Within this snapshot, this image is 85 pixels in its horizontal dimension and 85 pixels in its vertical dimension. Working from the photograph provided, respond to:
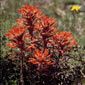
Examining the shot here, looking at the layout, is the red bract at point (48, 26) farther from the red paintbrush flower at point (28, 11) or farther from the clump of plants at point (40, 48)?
the red paintbrush flower at point (28, 11)

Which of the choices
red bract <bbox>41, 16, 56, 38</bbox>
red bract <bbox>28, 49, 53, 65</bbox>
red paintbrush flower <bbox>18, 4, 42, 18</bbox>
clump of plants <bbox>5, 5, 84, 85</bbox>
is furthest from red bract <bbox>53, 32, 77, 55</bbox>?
red paintbrush flower <bbox>18, 4, 42, 18</bbox>

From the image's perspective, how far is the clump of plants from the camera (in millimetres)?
5551

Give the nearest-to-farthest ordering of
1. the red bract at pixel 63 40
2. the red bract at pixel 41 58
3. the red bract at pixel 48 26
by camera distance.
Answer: the red bract at pixel 41 58, the red bract at pixel 48 26, the red bract at pixel 63 40

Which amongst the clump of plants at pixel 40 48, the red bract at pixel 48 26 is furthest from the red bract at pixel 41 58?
the red bract at pixel 48 26

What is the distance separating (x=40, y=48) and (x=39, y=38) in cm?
25

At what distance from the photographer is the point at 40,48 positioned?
604cm

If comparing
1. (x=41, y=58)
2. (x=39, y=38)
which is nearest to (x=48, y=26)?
(x=39, y=38)

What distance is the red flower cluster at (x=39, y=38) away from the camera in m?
5.52

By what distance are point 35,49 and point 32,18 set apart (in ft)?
1.69

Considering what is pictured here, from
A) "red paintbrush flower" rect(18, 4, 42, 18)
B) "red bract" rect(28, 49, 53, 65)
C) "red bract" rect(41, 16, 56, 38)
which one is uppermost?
"red paintbrush flower" rect(18, 4, 42, 18)

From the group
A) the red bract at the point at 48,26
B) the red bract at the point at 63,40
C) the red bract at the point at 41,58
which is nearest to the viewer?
the red bract at the point at 41,58

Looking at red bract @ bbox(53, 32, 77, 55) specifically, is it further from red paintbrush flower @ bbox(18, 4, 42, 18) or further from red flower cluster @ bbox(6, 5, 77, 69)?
red paintbrush flower @ bbox(18, 4, 42, 18)

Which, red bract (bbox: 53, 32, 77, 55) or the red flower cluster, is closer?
the red flower cluster

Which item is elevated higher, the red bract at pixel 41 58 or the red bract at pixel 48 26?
the red bract at pixel 48 26
